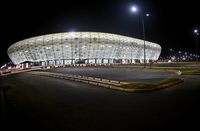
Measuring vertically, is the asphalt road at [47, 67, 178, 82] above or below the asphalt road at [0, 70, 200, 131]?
above

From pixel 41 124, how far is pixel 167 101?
273 inches

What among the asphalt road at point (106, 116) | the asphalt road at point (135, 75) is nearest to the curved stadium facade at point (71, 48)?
the asphalt road at point (135, 75)

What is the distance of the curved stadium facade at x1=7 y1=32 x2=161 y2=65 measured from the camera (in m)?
108

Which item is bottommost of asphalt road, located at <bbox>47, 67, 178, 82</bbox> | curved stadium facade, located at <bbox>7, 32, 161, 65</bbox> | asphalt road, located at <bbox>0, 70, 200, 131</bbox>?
asphalt road, located at <bbox>0, 70, 200, 131</bbox>

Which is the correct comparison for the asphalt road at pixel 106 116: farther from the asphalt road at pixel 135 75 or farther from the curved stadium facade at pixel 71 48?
the curved stadium facade at pixel 71 48

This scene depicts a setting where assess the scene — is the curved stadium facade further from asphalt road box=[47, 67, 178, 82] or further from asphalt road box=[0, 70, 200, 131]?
asphalt road box=[0, 70, 200, 131]

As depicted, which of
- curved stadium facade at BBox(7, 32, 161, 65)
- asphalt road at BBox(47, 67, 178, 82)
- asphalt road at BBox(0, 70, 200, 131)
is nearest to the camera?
asphalt road at BBox(0, 70, 200, 131)

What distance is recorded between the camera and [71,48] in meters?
110

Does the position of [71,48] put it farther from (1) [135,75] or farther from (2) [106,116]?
(2) [106,116]

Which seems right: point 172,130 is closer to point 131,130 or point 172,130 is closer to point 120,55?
point 131,130

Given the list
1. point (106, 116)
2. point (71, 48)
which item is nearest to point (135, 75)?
point (106, 116)

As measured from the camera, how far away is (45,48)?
109 metres

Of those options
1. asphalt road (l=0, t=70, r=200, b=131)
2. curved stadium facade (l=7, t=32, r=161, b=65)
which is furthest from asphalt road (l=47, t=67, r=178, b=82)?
curved stadium facade (l=7, t=32, r=161, b=65)

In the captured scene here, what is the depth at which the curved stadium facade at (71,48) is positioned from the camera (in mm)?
108000
